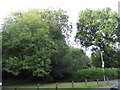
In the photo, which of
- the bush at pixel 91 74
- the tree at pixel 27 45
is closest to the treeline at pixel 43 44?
the tree at pixel 27 45

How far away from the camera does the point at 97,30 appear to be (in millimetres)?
7535

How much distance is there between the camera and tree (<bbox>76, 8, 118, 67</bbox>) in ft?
22.8

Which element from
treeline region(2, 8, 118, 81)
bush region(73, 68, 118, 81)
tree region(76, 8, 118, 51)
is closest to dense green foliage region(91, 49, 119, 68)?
treeline region(2, 8, 118, 81)

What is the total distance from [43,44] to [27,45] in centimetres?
51

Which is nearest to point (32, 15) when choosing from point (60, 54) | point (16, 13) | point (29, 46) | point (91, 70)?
point (16, 13)

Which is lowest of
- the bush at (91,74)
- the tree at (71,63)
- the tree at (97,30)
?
the bush at (91,74)

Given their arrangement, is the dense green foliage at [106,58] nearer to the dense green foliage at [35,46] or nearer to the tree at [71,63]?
the tree at [71,63]

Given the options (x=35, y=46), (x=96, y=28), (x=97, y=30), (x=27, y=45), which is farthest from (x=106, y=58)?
(x=27, y=45)

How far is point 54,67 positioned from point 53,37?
40.0 inches

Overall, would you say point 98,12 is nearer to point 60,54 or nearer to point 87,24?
point 87,24

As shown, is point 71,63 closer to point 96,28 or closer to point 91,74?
point 91,74

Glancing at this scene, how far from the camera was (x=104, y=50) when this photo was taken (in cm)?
739

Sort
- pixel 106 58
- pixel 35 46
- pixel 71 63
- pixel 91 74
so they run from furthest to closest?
pixel 106 58 → pixel 91 74 → pixel 71 63 → pixel 35 46

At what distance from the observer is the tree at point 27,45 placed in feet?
14.0
